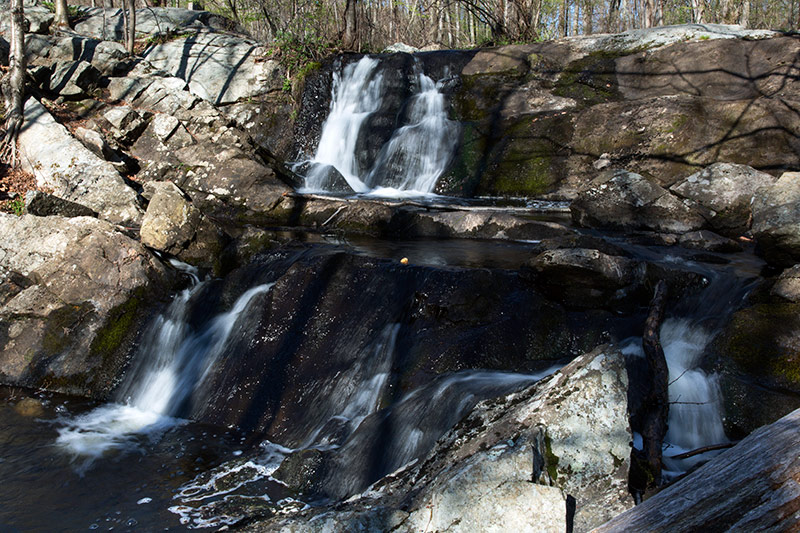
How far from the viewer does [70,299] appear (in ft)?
21.3

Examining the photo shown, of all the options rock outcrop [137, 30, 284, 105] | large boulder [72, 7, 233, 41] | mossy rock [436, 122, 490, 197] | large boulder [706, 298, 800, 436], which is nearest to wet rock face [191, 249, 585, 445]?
large boulder [706, 298, 800, 436]

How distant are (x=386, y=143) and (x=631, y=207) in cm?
576

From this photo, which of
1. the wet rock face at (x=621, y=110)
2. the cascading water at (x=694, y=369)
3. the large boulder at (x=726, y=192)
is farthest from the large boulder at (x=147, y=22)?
the cascading water at (x=694, y=369)

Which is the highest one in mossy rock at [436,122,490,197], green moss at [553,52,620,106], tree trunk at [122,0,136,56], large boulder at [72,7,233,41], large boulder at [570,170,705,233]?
large boulder at [72,7,233,41]

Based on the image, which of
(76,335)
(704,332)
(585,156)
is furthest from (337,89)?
(704,332)

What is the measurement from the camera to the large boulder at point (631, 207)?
775 centimetres

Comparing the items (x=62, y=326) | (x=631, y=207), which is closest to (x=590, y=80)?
(x=631, y=207)

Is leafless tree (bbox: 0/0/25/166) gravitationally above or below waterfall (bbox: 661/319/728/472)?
above

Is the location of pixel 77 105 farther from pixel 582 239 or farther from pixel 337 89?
pixel 582 239

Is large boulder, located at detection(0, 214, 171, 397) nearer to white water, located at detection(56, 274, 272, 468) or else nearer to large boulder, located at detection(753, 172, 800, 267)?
white water, located at detection(56, 274, 272, 468)

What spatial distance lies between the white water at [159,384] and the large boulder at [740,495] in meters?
4.28

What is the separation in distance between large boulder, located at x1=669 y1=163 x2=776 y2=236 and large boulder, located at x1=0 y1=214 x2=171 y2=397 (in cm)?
705

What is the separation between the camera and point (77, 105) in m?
12.1

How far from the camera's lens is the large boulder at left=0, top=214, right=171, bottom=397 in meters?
6.09
